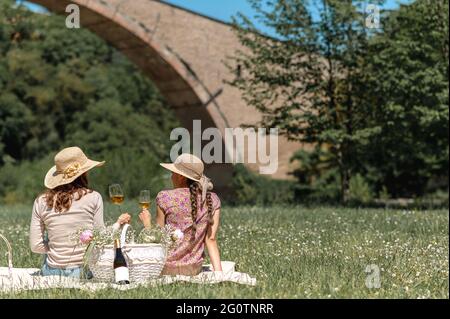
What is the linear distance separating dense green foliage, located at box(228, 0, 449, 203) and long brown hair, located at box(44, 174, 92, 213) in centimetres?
1113

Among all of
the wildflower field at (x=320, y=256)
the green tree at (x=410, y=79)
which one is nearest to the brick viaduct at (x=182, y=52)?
the green tree at (x=410, y=79)

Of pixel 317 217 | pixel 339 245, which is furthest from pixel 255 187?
pixel 339 245

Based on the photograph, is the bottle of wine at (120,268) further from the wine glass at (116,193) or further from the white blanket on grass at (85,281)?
the wine glass at (116,193)

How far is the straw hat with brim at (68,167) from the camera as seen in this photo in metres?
5.64

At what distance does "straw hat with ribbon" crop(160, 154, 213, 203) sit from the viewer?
18.6ft

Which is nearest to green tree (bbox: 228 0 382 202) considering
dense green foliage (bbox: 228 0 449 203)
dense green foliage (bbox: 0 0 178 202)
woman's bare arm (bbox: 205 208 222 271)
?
dense green foliage (bbox: 228 0 449 203)

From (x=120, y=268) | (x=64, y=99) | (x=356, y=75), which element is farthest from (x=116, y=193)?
(x=64, y=99)

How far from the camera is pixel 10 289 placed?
5297 mm

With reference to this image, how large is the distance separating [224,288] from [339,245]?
127 inches

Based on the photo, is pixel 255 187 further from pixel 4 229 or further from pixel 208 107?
pixel 4 229

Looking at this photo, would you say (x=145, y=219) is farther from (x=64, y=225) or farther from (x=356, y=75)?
(x=356, y=75)

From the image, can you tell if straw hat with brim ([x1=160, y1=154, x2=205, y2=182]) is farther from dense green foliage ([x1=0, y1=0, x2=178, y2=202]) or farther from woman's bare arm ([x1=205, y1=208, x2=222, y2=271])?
dense green foliage ([x1=0, y1=0, x2=178, y2=202])

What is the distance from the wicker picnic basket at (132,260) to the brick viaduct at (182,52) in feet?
50.4

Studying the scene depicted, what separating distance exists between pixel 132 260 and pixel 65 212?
2.09ft
